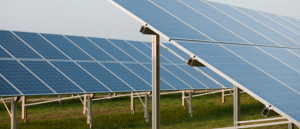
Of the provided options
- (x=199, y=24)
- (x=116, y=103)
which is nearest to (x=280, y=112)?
(x=199, y=24)

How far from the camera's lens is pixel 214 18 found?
1052cm

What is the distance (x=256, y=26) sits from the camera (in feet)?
37.4

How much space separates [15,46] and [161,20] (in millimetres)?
10752

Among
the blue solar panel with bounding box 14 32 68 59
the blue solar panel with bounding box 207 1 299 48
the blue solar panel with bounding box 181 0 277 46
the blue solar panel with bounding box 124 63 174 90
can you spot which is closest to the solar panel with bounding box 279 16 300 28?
the blue solar panel with bounding box 207 1 299 48

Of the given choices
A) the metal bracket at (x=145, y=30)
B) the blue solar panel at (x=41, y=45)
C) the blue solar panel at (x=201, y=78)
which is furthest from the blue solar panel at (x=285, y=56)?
the blue solar panel at (x=41, y=45)

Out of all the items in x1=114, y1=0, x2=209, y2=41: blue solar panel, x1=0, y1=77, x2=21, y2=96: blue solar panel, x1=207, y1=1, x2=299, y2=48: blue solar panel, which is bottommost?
x1=0, y1=77, x2=21, y2=96: blue solar panel

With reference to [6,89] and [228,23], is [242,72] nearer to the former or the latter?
[228,23]

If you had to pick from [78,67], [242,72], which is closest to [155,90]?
[242,72]

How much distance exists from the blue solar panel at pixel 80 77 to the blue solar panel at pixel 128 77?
1701mm

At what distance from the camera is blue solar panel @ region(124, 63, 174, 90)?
57.6 feet

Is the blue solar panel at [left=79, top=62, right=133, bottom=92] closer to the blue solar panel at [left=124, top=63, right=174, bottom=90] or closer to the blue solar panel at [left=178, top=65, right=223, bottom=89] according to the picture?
the blue solar panel at [left=124, top=63, right=174, bottom=90]

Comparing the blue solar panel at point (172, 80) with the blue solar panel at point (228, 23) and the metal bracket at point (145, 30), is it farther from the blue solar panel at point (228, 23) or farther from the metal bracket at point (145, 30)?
the metal bracket at point (145, 30)

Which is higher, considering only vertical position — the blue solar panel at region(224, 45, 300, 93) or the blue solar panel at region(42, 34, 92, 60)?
the blue solar panel at region(42, 34, 92, 60)

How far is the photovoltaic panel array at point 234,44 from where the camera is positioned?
6840 millimetres
